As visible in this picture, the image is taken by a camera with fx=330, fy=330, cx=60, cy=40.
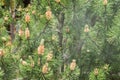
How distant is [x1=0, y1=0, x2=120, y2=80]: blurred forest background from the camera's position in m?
2.94

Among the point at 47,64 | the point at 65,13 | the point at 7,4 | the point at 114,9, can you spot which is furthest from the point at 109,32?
the point at 7,4

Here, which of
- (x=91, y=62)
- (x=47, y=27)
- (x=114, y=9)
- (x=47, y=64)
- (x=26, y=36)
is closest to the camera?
(x=47, y=64)

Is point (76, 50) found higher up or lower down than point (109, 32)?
lower down

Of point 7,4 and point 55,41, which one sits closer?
point 55,41

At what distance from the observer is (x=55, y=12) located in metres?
3.55

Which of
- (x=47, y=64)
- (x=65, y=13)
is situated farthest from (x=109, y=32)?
(x=47, y=64)

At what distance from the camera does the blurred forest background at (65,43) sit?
2.94m

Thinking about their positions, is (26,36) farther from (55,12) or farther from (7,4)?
(7,4)

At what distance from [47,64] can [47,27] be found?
563 mm

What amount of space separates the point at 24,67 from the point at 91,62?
1045mm

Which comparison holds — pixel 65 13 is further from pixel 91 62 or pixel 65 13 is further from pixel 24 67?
pixel 24 67

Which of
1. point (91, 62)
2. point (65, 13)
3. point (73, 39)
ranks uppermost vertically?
point (65, 13)

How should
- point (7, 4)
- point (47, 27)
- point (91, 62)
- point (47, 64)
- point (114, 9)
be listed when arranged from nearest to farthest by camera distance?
point (47, 64), point (47, 27), point (114, 9), point (91, 62), point (7, 4)

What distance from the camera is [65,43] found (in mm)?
3883
